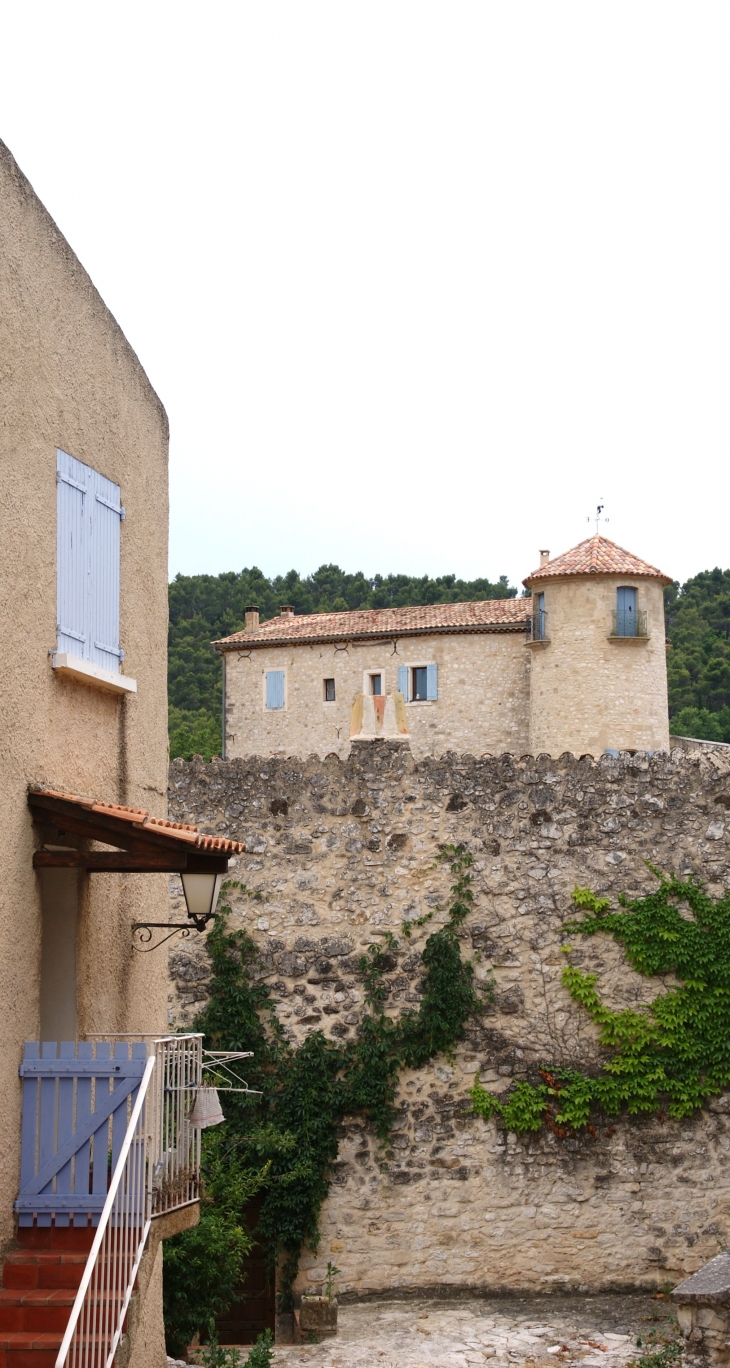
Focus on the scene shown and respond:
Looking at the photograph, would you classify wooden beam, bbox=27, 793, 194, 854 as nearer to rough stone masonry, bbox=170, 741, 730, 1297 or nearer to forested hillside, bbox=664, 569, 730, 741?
rough stone masonry, bbox=170, 741, 730, 1297

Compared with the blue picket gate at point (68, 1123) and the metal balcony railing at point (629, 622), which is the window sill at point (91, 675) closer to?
the blue picket gate at point (68, 1123)

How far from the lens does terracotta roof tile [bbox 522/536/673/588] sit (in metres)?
36.2

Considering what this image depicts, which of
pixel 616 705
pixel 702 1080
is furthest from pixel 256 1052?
pixel 616 705

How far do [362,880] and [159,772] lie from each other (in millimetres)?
4025

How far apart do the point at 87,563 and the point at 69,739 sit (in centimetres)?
108

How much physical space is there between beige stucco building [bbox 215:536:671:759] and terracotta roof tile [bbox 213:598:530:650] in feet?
0.17

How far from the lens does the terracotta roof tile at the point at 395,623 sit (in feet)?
126

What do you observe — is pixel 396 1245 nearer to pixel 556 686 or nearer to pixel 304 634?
pixel 556 686

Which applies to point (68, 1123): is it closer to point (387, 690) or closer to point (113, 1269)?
point (113, 1269)

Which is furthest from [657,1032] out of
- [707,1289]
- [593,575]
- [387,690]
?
[387,690]

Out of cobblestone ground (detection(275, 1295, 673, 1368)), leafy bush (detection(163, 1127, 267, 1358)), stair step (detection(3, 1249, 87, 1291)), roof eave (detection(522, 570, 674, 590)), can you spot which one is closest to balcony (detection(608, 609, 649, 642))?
roof eave (detection(522, 570, 674, 590))

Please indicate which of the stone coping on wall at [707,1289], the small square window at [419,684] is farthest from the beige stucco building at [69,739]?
the small square window at [419,684]

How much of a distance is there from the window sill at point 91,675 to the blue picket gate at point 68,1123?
193 centimetres

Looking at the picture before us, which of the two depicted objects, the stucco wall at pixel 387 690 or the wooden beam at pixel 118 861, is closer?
the wooden beam at pixel 118 861
